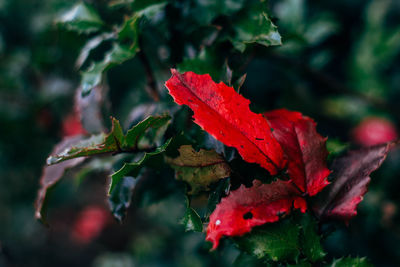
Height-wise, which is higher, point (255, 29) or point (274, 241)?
point (255, 29)

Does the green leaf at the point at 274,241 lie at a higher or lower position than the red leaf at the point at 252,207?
lower

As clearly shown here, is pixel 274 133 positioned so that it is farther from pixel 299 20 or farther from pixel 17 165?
pixel 17 165

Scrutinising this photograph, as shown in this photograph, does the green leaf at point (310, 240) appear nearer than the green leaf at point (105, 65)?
Yes

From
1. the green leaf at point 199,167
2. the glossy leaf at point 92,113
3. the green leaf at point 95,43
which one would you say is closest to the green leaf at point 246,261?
the green leaf at point 199,167

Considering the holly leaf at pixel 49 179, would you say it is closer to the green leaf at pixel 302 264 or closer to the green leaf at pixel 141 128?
the green leaf at pixel 141 128

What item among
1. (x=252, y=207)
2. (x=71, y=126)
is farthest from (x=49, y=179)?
(x=71, y=126)

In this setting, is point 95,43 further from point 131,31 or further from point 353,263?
point 353,263

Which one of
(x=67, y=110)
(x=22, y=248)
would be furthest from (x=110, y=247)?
(x=67, y=110)
